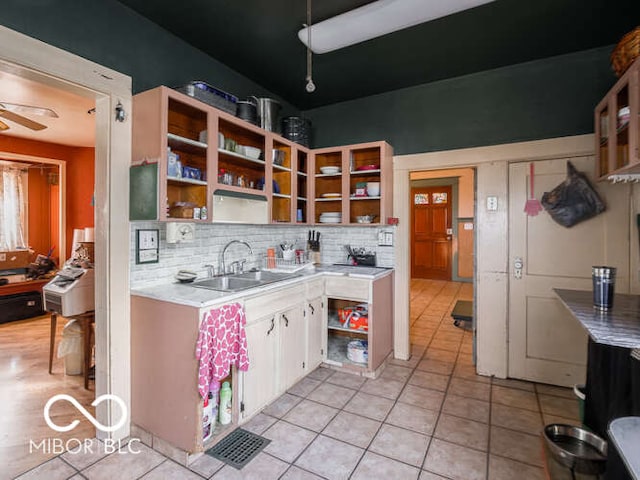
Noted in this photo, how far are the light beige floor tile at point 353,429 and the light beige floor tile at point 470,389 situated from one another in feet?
2.99

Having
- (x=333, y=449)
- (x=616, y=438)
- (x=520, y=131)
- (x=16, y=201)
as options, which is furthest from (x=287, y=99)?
(x=16, y=201)

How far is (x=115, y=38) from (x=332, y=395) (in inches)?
119

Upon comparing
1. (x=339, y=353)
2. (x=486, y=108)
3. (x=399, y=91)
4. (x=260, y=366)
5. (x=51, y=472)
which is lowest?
(x=51, y=472)

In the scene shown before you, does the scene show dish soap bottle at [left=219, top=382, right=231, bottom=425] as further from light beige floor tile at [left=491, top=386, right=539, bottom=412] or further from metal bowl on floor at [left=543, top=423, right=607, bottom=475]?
light beige floor tile at [left=491, top=386, right=539, bottom=412]

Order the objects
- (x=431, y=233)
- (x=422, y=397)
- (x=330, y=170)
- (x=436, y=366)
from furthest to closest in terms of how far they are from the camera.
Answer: (x=431, y=233) → (x=330, y=170) → (x=436, y=366) → (x=422, y=397)

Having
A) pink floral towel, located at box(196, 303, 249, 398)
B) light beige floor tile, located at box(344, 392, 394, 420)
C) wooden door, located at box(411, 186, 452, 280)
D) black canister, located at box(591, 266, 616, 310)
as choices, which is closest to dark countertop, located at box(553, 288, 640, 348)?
black canister, located at box(591, 266, 616, 310)

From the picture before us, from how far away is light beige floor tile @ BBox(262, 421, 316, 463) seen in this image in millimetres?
1973

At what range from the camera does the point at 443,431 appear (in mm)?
2211

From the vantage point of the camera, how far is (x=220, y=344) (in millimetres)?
1952

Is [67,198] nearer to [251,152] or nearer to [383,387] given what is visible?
[251,152]

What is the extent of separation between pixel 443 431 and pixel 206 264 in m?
2.19

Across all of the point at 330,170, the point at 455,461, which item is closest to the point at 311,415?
the point at 455,461

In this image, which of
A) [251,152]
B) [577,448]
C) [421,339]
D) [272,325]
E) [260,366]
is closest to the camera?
[577,448]

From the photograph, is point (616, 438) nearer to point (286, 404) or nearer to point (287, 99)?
point (286, 404)
